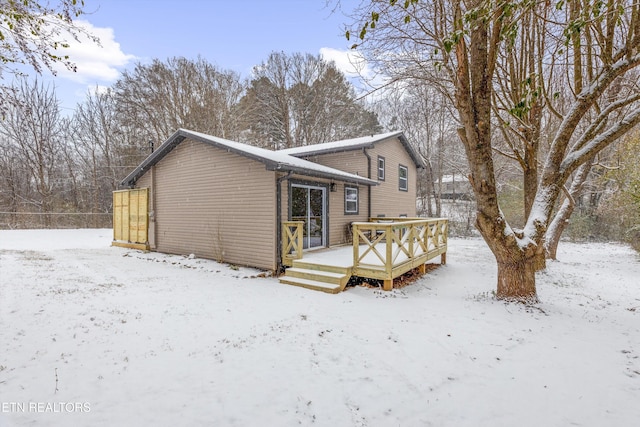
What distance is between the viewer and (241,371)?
129 inches

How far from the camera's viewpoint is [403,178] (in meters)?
15.4

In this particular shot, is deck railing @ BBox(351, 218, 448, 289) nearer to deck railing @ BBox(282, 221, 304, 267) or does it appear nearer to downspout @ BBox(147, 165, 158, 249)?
deck railing @ BBox(282, 221, 304, 267)

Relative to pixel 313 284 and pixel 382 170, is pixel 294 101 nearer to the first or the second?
pixel 382 170

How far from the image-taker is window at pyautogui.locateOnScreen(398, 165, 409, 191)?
14.9m

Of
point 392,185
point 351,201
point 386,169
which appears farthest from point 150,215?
point 392,185

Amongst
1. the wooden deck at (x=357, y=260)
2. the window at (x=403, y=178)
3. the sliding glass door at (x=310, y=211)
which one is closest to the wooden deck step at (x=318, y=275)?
the wooden deck at (x=357, y=260)

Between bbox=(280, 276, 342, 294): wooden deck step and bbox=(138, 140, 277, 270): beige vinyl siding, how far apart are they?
1.03 metres

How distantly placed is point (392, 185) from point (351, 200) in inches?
144

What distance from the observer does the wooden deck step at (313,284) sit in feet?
20.8

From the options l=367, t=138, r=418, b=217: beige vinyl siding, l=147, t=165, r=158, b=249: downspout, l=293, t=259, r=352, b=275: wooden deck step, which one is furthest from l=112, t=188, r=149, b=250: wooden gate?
l=367, t=138, r=418, b=217: beige vinyl siding

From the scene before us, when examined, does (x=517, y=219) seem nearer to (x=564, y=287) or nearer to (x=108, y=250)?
(x=564, y=287)

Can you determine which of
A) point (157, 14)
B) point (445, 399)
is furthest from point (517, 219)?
point (157, 14)

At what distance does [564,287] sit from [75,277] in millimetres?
11294

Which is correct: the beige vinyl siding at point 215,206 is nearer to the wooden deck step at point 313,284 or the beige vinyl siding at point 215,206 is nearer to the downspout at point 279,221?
the downspout at point 279,221
